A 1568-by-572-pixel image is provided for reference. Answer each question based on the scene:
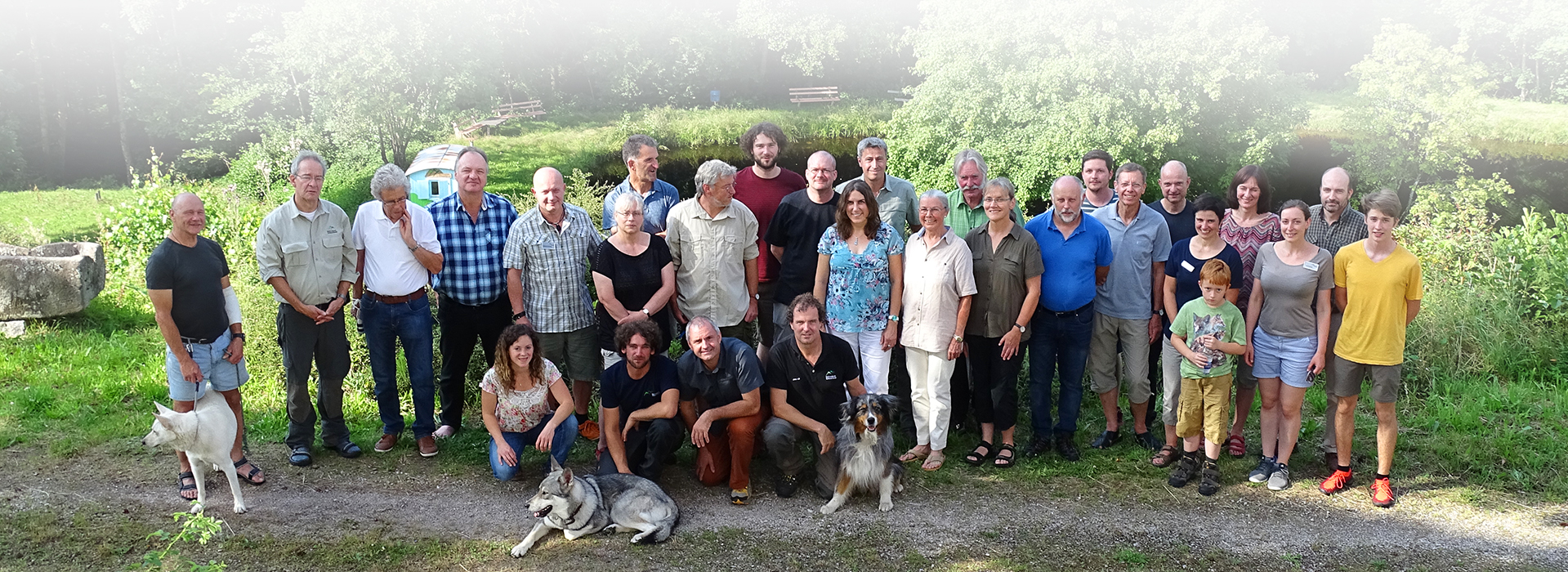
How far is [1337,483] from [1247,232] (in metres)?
1.52

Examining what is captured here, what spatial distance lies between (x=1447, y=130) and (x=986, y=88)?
12579 mm

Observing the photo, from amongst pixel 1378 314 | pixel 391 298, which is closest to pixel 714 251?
pixel 391 298

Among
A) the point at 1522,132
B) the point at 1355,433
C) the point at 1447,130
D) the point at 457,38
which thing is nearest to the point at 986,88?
the point at 1447,130

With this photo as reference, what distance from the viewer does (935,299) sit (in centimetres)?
517

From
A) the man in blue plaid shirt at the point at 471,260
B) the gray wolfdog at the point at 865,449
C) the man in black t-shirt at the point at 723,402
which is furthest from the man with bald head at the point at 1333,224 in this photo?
the man in blue plaid shirt at the point at 471,260

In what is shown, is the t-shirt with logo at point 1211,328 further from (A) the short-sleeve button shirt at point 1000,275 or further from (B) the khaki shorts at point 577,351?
(B) the khaki shorts at point 577,351

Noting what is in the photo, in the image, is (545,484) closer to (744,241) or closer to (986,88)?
(744,241)

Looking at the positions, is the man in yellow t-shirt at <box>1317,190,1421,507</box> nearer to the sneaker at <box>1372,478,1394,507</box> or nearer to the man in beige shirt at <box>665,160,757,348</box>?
the sneaker at <box>1372,478,1394,507</box>

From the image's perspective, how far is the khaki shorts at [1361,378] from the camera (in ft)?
15.9

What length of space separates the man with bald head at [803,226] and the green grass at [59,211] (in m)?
12.7

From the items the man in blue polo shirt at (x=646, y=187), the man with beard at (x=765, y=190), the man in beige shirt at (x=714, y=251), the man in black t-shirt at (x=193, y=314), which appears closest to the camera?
the man in black t-shirt at (x=193, y=314)

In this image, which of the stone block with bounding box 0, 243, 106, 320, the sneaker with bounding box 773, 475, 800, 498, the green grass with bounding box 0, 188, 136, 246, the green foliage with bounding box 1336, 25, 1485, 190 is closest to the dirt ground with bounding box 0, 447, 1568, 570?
the sneaker with bounding box 773, 475, 800, 498

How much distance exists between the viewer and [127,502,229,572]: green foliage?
12.2ft

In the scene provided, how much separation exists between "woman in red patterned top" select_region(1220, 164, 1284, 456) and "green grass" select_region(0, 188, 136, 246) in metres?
15.2
